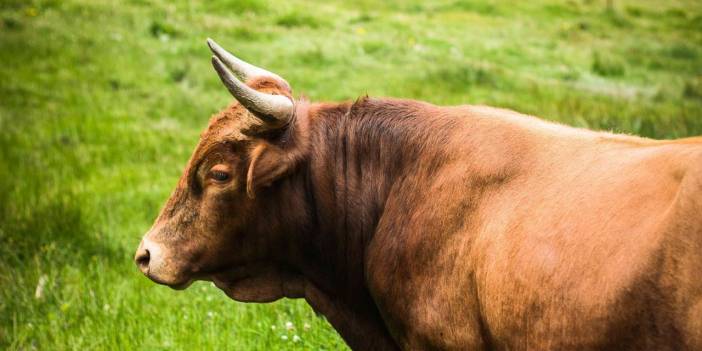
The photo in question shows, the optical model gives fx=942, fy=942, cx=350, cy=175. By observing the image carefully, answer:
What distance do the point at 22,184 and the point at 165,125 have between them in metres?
3.41

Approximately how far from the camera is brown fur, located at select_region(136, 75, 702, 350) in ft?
10.8

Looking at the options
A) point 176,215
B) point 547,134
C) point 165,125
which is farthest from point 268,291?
point 165,125

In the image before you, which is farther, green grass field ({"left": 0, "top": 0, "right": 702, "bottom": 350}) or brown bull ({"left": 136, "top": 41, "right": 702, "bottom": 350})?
green grass field ({"left": 0, "top": 0, "right": 702, "bottom": 350})

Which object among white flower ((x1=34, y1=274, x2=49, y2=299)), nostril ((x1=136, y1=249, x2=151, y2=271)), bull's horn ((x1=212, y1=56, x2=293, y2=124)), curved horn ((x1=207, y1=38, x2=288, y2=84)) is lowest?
white flower ((x1=34, y1=274, x2=49, y2=299))

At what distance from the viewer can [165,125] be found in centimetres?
1271

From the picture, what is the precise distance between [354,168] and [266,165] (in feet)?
1.40

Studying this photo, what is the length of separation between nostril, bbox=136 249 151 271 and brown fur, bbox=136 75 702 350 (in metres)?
0.12

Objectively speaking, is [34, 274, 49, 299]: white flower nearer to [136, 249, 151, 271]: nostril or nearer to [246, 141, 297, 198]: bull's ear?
[136, 249, 151, 271]: nostril

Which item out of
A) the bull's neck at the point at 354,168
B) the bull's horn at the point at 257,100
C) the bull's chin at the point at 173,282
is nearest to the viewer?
the bull's horn at the point at 257,100

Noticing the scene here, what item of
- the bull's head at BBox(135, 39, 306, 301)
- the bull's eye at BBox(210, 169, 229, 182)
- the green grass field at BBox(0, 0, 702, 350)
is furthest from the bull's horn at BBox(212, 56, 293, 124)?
the green grass field at BBox(0, 0, 702, 350)

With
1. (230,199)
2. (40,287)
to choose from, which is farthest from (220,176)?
(40,287)

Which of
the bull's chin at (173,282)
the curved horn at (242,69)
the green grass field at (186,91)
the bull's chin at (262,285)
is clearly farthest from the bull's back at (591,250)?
the green grass field at (186,91)

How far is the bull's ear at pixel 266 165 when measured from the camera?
446 centimetres

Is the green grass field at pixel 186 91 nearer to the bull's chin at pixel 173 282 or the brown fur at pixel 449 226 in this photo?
the bull's chin at pixel 173 282
